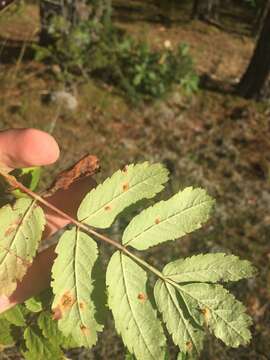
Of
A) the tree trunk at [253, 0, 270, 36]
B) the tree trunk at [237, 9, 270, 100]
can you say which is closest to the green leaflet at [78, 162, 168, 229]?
the tree trunk at [253, 0, 270, 36]

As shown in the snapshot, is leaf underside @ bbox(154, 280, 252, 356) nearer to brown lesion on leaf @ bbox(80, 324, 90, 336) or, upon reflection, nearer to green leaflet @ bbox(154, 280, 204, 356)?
green leaflet @ bbox(154, 280, 204, 356)

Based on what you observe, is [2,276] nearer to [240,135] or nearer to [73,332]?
[73,332]

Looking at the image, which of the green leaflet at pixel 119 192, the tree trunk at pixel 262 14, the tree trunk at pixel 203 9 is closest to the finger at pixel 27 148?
the green leaflet at pixel 119 192

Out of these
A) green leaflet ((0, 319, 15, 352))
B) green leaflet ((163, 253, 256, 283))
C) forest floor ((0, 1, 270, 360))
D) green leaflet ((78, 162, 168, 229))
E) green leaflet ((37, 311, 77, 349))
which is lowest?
forest floor ((0, 1, 270, 360))

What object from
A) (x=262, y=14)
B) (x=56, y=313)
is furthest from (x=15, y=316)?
(x=262, y=14)

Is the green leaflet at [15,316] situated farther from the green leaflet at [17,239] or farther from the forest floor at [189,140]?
the forest floor at [189,140]

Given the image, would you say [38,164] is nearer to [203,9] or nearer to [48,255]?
[48,255]
